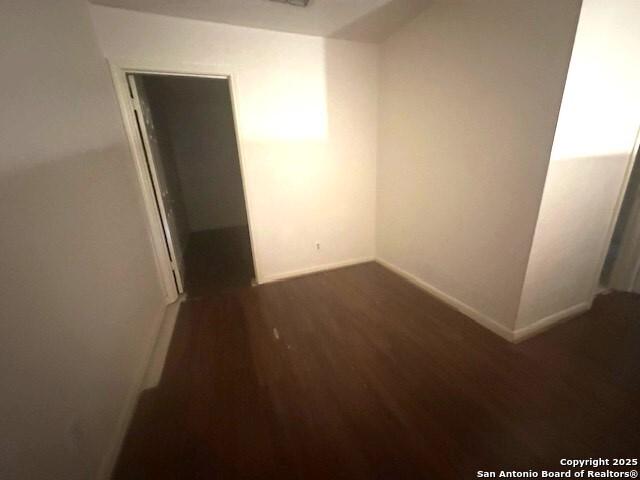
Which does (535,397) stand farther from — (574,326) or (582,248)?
(582,248)

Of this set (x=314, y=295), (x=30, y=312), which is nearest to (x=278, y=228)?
(x=314, y=295)

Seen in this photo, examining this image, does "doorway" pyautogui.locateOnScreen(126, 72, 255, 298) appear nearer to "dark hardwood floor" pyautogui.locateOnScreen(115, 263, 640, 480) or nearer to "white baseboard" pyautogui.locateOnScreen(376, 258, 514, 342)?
"dark hardwood floor" pyautogui.locateOnScreen(115, 263, 640, 480)

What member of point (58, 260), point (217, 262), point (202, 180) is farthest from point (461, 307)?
point (202, 180)

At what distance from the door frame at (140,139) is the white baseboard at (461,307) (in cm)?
175

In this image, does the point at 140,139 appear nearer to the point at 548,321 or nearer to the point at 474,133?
the point at 474,133

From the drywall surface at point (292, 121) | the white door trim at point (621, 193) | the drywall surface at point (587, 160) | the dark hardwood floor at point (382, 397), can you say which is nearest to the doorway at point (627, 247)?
the dark hardwood floor at point (382, 397)

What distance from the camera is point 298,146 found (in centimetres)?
251

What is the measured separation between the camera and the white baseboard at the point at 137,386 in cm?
114

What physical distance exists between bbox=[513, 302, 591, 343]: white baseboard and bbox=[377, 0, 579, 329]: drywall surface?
111mm

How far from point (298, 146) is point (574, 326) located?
2.69m

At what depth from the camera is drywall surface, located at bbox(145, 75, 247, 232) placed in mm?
4043

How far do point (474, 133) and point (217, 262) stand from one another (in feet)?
10.1

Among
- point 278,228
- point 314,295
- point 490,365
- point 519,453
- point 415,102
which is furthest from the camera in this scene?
point 278,228

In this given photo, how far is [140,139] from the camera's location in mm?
2078
